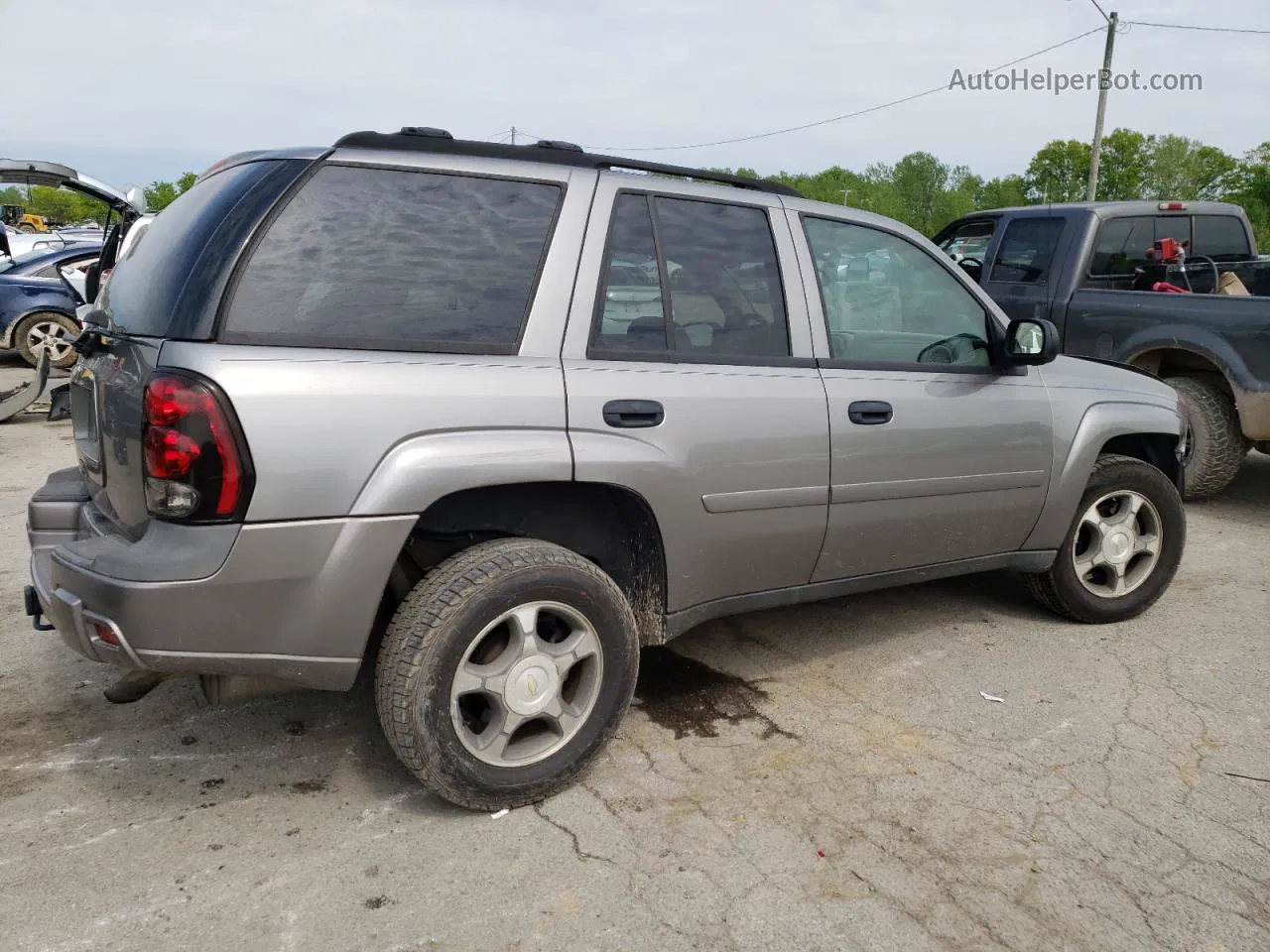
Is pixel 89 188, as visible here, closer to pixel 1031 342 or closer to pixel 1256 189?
pixel 1031 342

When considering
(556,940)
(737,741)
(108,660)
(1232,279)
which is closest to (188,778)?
(108,660)

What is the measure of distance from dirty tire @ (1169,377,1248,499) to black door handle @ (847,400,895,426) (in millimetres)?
3820

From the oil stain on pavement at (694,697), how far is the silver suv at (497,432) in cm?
38

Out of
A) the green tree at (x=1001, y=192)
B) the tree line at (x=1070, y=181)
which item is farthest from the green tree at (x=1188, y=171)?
the green tree at (x=1001, y=192)

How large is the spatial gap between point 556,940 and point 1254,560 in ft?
15.7

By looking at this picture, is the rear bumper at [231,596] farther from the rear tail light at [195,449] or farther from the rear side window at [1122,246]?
the rear side window at [1122,246]

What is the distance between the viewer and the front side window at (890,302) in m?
3.59

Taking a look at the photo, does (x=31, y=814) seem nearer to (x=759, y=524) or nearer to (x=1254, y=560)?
(x=759, y=524)

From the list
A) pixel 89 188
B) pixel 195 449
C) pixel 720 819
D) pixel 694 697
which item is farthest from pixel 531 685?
pixel 89 188

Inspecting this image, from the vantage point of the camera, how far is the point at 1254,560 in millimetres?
5559

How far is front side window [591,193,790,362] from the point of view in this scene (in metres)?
3.10

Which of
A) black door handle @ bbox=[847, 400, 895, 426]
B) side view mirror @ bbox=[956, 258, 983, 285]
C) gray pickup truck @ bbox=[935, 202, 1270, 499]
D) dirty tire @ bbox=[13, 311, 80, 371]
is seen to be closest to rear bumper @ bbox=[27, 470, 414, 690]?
black door handle @ bbox=[847, 400, 895, 426]

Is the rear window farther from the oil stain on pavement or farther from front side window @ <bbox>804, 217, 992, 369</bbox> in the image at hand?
the oil stain on pavement

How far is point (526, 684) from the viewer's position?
2.90 m
